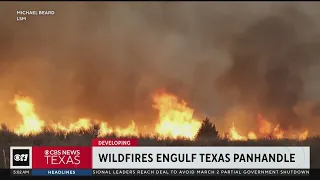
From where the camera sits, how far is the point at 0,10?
4633 millimetres

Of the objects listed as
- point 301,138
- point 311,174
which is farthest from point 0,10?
point 311,174

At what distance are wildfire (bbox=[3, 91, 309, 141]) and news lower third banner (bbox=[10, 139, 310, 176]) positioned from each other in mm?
125

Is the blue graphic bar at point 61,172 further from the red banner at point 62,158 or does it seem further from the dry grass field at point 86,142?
the dry grass field at point 86,142

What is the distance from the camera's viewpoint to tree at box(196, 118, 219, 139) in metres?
4.61

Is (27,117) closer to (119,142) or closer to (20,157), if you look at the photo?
(20,157)

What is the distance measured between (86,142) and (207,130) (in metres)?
1.36

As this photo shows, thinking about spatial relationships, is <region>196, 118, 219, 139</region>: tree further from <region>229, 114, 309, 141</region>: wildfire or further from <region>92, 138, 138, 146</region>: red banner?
<region>92, 138, 138, 146</region>: red banner

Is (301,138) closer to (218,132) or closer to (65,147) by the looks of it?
(218,132)

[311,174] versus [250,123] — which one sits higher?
[250,123]

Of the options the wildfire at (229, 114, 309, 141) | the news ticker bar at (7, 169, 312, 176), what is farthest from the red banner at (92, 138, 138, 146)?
the wildfire at (229, 114, 309, 141)

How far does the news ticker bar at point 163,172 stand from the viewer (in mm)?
4648

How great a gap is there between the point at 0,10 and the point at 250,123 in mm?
3059

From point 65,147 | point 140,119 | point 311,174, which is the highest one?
point 140,119

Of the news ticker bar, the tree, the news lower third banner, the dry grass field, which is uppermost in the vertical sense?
the tree
